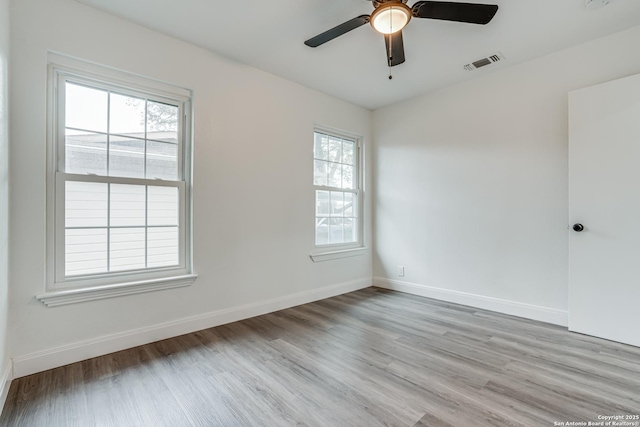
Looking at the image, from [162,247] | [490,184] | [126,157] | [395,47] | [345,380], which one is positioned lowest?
[345,380]

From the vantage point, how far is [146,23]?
239 centimetres

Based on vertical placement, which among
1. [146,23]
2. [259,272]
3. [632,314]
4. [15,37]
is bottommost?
[632,314]

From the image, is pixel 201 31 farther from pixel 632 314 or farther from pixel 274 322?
pixel 632 314

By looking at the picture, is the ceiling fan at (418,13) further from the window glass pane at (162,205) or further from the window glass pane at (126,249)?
the window glass pane at (126,249)

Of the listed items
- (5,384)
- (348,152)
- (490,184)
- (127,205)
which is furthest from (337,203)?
(5,384)

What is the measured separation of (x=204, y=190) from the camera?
8.99ft

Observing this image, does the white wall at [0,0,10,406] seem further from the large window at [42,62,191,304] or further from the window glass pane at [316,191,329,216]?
the window glass pane at [316,191,329,216]

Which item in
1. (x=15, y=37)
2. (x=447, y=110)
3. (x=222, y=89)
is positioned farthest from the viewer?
(x=447, y=110)

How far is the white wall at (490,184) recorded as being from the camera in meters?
2.82

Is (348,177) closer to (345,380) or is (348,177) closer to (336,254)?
(336,254)

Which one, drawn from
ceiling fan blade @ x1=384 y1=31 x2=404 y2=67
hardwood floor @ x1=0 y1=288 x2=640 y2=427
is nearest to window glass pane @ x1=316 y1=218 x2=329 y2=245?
hardwood floor @ x1=0 y1=288 x2=640 y2=427

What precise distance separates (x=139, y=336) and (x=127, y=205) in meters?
1.06

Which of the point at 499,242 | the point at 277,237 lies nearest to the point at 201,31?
the point at 277,237

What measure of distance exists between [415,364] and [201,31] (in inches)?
123
